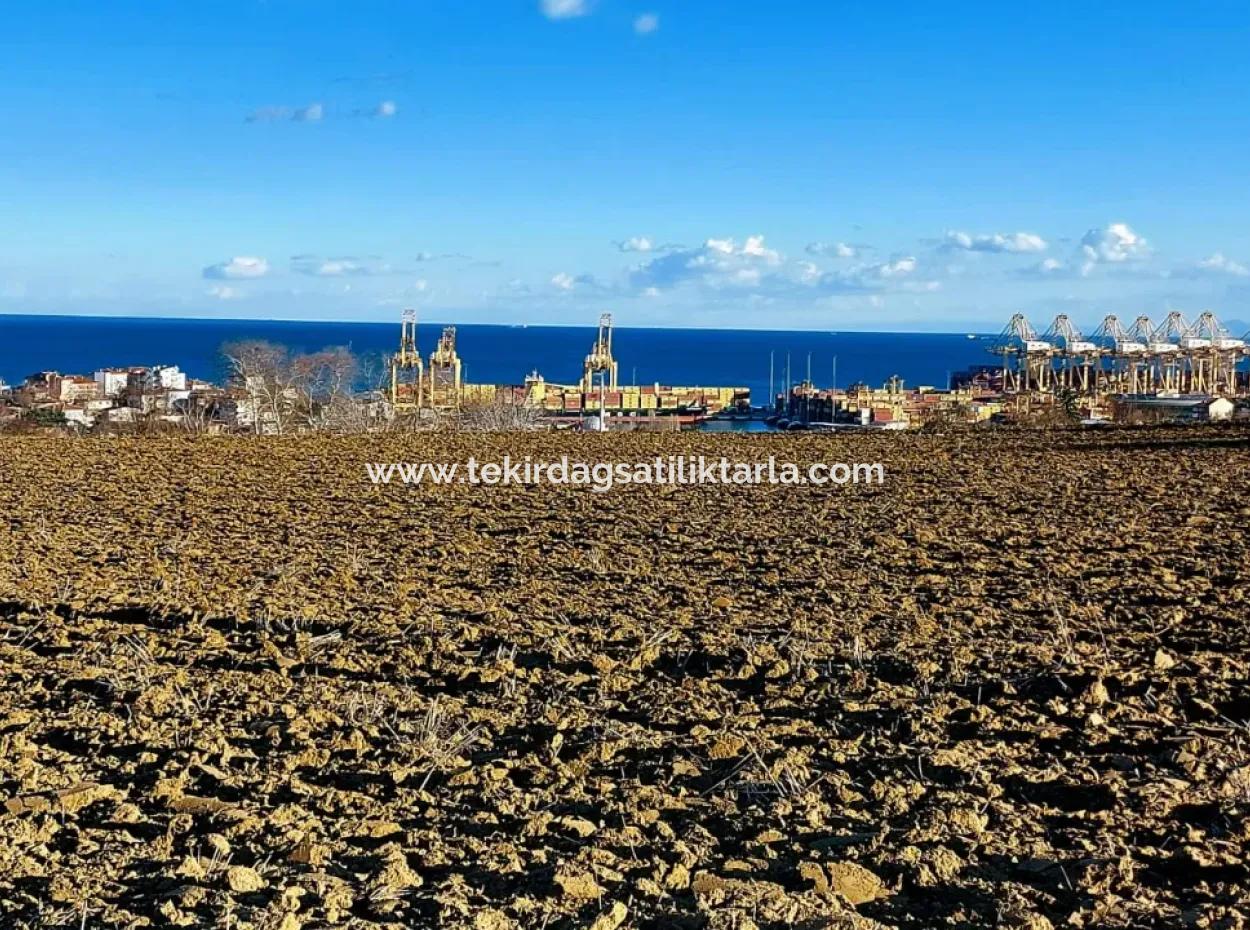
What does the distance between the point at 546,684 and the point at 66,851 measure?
2606 mm

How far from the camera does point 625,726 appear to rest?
5785 millimetres

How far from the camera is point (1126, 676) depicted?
650cm

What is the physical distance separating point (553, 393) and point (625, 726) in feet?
139

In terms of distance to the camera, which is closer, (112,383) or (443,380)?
(112,383)

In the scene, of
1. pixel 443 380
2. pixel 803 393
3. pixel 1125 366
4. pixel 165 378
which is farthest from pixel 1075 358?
pixel 165 378

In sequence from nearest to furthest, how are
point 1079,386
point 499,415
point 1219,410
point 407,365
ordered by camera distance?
point 1219,410 < point 499,415 < point 407,365 < point 1079,386

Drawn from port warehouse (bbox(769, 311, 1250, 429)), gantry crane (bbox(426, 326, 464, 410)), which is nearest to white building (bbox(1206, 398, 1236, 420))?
port warehouse (bbox(769, 311, 1250, 429))

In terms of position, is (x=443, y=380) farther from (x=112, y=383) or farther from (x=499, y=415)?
(x=499, y=415)

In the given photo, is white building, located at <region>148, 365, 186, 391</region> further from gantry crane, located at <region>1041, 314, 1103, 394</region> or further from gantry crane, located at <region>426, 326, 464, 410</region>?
gantry crane, located at <region>1041, 314, 1103, 394</region>

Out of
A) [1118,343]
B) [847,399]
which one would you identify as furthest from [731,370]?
[847,399]

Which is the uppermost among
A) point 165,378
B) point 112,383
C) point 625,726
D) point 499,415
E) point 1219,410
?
point 165,378

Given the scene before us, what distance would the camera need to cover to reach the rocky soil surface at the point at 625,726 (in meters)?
4.12

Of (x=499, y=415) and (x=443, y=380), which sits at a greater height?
(x=443, y=380)

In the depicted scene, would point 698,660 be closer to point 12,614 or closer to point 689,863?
point 689,863
